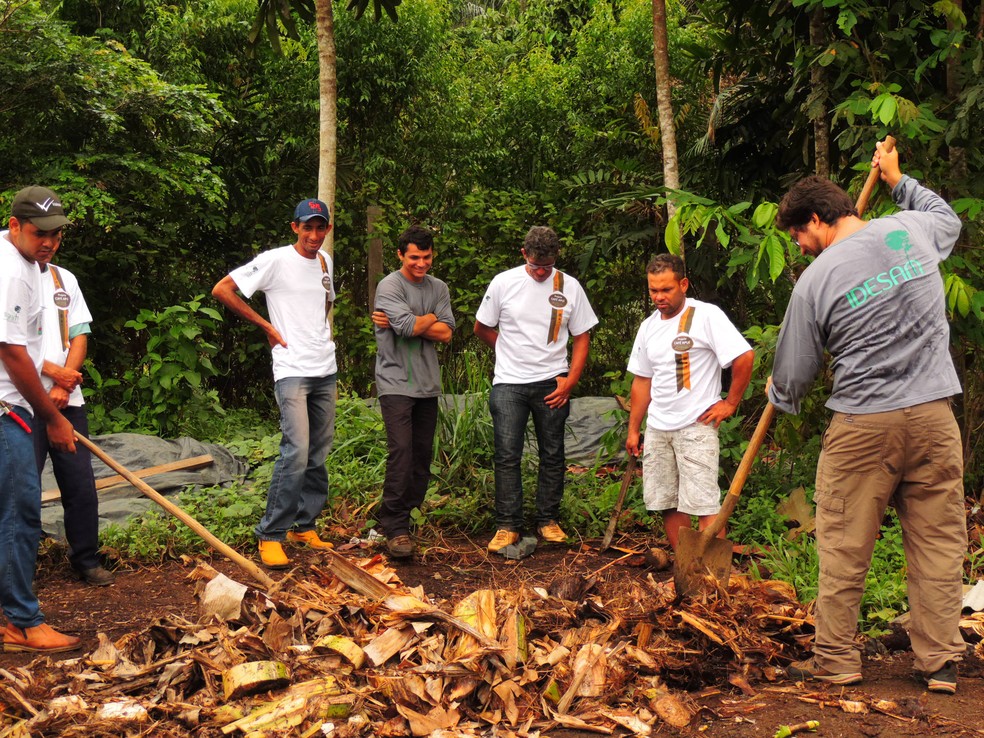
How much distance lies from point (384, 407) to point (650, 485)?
1.67 metres

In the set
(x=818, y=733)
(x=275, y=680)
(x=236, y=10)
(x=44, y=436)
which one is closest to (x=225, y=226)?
(x=236, y=10)

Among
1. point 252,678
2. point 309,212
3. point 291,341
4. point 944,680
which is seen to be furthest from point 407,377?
point 944,680

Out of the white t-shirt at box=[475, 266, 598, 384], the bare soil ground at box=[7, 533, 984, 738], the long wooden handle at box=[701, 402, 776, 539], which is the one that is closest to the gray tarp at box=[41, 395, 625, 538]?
the bare soil ground at box=[7, 533, 984, 738]

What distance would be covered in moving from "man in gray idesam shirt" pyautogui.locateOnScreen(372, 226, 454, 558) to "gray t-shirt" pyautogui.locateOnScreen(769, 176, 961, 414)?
265 cm

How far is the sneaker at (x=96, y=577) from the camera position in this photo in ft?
18.1

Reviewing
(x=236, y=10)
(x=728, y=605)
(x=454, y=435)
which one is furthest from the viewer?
(x=236, y=10)

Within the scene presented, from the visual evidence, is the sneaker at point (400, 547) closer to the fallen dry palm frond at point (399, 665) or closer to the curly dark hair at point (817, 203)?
the fallen dry palm frond at point (399, 665)

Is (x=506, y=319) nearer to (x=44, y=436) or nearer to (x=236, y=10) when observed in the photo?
(x=44, y=436)

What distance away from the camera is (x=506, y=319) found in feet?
20.6

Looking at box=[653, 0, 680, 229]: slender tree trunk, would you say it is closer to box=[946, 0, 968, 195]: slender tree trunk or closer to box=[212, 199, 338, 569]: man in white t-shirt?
box=[946, 0, 968, 195]: slender tree trunk

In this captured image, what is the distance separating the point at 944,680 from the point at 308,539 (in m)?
3.64

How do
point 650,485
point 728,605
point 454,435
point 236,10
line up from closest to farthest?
point 728,605
point 650,485
point 454,435
point 236,10

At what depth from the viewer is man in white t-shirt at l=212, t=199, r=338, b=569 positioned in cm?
574

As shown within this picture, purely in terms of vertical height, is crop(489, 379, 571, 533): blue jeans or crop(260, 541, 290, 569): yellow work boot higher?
crop(489, 379, 571, 533): blue jeans
